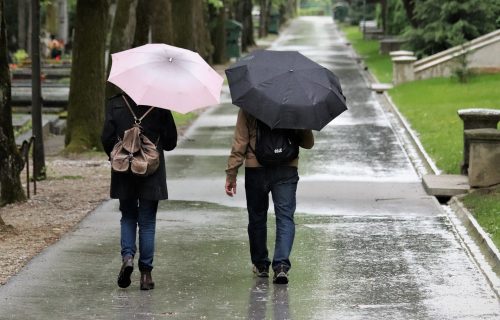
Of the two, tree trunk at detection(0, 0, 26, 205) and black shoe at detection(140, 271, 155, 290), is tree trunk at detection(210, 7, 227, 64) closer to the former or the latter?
tree trunk at detection(0, 0, 26, 205)

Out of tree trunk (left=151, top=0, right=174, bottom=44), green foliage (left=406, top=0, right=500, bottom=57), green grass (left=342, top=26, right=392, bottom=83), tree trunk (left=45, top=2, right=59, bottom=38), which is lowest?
green grass (left=342, top=26, right=392, bottom=83)

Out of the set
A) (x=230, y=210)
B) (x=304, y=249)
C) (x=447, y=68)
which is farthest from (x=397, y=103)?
(x=304, y=249)

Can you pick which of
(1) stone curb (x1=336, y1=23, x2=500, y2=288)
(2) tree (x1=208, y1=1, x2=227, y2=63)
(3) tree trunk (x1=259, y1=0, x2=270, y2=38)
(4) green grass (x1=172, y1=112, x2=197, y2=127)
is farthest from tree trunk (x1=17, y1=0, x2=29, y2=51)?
(1) stone curb (x1=336, y1=23, x2=500, y2=288)

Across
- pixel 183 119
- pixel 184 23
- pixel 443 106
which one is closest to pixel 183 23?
pixel 184 23

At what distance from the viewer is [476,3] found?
132ft

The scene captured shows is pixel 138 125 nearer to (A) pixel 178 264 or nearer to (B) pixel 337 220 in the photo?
(A) pixel 178 264

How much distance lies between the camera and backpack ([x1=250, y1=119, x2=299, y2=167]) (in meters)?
9.66

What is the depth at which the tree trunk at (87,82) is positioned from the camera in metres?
21.8

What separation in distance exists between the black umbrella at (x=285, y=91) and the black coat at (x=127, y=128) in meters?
0.66

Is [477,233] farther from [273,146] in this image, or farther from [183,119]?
[183,119]

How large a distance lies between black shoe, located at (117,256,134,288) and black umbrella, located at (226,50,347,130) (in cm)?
151

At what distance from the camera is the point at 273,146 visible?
31.7 ft

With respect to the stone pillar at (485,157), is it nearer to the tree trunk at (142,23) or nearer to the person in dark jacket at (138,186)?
the person in dark jacket at (138,186)

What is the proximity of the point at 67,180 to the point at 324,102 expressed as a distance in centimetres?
918
